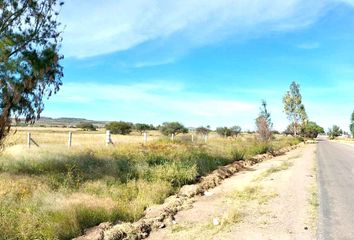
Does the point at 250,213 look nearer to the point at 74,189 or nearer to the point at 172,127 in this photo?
the point at 74,189

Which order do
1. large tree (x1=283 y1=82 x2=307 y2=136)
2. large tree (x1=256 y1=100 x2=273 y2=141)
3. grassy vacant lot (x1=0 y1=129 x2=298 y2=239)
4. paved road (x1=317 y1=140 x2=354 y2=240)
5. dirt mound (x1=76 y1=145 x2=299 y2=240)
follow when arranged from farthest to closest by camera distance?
large tree (x1=283 y1=82 x2=307 y2=136)
large tree (x1=256 y1=100 x2=273 y2=141)
paved road (x1=317 y1=140 x2=354 y2=240)
grassy vacant lot (x1=0 y1=129 x2=298 y2=239)
dirt mound (x1=76 y1=145 x2=299 y2=240)

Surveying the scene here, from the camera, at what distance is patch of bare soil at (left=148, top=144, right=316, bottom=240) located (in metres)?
8.58

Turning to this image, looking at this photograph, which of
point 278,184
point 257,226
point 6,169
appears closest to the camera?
point 257,226

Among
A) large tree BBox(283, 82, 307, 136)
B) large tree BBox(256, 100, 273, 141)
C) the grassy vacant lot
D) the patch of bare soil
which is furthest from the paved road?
large tree BBox(283, 82, 307, 136)

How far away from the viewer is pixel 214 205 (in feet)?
38.3

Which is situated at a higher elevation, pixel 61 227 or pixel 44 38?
pixel 44 38

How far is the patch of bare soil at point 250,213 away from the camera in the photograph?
28.1 feet

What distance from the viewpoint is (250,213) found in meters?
10.4

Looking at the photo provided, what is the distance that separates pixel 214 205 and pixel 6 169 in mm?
6963

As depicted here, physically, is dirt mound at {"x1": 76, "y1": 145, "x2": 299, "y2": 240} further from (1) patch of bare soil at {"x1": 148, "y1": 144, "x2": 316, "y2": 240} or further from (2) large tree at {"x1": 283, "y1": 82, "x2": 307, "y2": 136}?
(2) large tree at {"x1": 283, "y1": 82, "x2": 307, "y2": 136}

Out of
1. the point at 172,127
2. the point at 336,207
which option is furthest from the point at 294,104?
the point at 336,207

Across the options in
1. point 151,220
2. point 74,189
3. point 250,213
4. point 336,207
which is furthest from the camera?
point 74,189

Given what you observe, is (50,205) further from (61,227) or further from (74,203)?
(61,227)

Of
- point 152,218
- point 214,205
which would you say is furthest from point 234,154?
point 152,218
